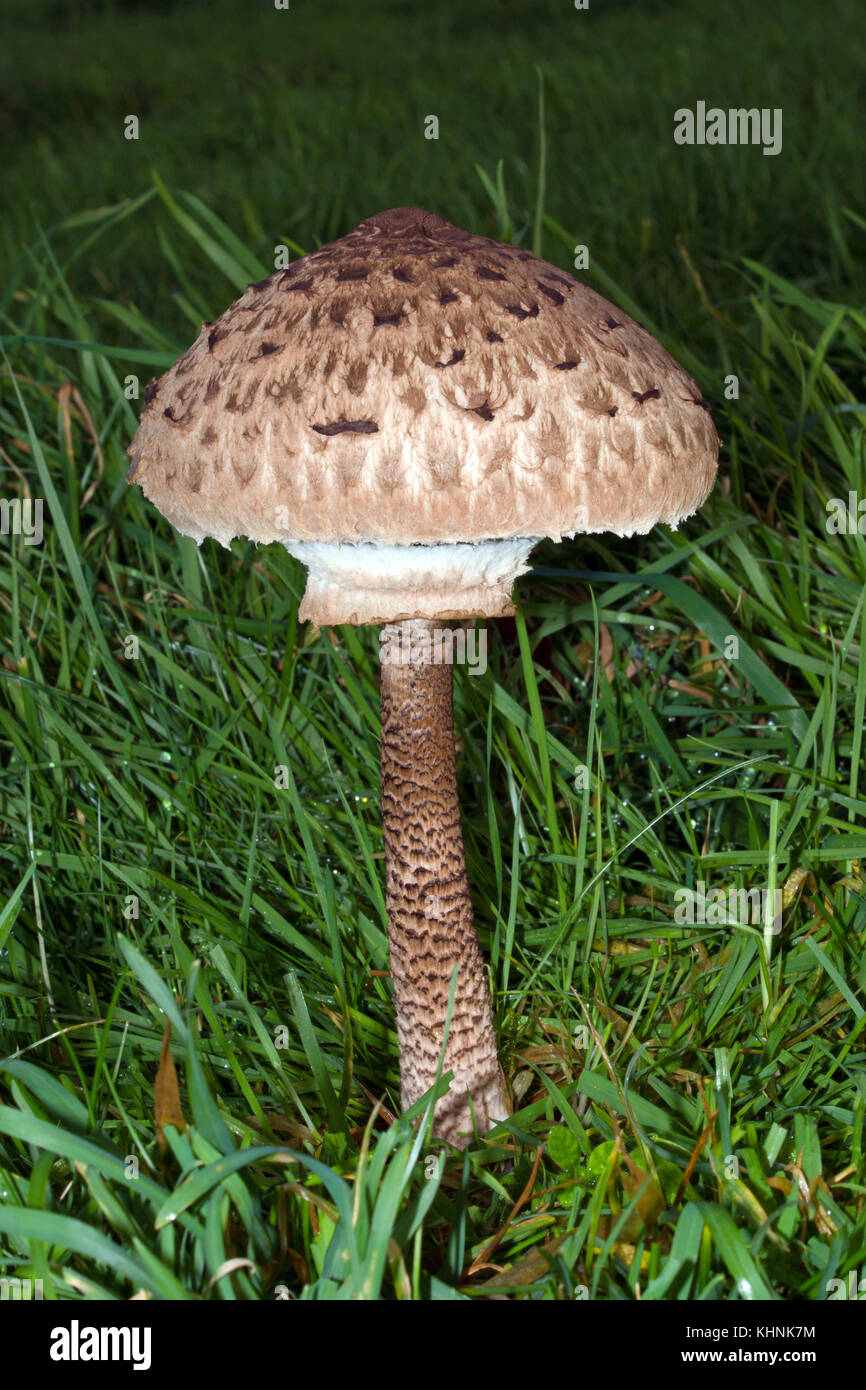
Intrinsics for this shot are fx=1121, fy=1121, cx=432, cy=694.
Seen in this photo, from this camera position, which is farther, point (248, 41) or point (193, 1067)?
point (248, 41)

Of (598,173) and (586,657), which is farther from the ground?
(598,173)

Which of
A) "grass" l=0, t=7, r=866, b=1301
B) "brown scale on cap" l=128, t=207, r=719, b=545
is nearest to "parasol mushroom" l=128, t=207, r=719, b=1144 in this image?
"brown scale on cap" l=128, t=207, r=719, b=545

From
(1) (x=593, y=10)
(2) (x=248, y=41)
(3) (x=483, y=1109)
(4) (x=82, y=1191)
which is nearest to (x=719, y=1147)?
(3) (x=483, y=1109)

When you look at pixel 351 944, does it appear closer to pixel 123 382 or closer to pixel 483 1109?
pixel 483 1109

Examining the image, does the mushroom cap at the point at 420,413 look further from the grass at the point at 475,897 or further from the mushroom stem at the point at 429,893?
the grass at the point at 475,897

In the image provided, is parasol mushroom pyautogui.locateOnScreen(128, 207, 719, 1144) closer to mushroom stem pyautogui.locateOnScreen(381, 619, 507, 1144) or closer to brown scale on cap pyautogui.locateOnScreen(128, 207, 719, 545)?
brown scale on cap pyautogui.locateOnScreen(128, 207, 719, 545)

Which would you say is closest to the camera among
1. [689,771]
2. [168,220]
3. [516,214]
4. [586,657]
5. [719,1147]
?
[719,1147]

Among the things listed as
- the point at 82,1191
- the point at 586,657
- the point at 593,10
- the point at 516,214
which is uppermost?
the point at 593,10
